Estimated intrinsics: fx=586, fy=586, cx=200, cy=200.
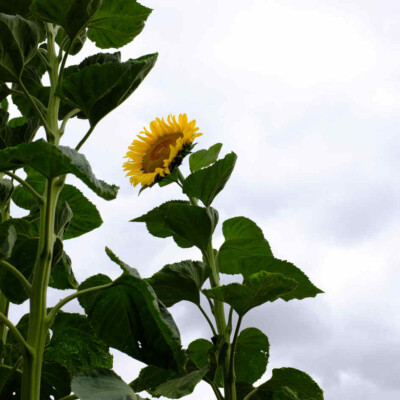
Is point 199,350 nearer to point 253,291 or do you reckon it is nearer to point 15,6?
point 253,291

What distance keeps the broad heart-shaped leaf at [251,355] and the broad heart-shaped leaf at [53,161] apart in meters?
0.54

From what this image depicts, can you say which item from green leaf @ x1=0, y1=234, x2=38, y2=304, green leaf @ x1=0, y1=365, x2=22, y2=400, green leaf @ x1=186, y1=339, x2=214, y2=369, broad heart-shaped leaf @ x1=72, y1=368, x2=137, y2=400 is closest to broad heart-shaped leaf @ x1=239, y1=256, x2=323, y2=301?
green leaf @ x1=186, y1=339, x2=214, y2=369

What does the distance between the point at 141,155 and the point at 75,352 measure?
56 centimetres

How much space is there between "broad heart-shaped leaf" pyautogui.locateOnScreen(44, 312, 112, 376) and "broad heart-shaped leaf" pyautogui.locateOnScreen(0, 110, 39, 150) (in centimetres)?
47

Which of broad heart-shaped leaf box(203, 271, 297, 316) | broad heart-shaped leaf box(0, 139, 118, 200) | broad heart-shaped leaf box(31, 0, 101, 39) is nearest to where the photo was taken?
broad heart-shaped leaf box(0, 139, 118, 200)

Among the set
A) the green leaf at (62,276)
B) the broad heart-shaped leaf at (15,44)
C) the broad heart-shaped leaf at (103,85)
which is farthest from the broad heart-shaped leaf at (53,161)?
the green leaf at (62,276)

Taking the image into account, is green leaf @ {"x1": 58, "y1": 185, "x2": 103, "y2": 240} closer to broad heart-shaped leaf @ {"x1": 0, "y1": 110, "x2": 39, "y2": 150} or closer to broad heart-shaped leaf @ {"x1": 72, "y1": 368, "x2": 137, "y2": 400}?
broad heart-shaped leaf @ {"x1": 0, "y1": 110, "x2": 39, "y2": 150}

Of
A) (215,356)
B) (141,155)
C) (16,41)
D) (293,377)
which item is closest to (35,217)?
(141,155)

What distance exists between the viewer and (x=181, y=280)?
1354mm

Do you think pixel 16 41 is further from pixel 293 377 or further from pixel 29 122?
pixel 293 377

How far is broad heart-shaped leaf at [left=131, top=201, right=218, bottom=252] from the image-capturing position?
1.34m

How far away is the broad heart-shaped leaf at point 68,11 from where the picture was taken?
130cm

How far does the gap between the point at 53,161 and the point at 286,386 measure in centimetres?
76

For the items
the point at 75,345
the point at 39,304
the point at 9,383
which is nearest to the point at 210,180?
the point at 39,304
